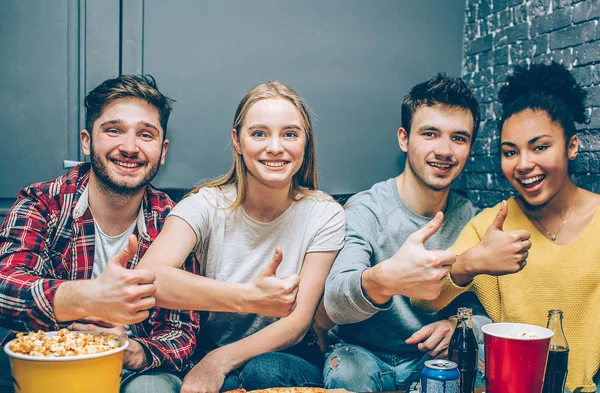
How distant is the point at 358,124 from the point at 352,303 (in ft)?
3.30

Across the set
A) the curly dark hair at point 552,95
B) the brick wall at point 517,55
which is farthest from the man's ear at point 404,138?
the brick wall at point 517,55

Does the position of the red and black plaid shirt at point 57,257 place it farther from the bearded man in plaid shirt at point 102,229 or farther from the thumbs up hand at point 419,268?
the thumbs up hand at point 419,268

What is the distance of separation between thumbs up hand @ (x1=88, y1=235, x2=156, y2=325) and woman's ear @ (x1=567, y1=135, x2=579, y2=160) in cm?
130

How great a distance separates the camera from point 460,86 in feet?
6.29

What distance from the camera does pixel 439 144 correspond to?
186 cm

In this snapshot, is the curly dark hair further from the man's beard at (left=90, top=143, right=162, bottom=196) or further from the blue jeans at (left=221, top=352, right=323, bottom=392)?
the man's beard at (left=90, top=143, right=162, bottom=196)

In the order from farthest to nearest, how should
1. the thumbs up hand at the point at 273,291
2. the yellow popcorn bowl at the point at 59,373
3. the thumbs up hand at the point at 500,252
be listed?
1. the thumbs up hand at the point at 500,252
2. the thumbs up hand at the point at 273,291
3. the yellow popcorn bowl at the point at 59,373

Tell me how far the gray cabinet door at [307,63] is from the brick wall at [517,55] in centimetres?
13

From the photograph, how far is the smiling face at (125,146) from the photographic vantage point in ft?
5.66

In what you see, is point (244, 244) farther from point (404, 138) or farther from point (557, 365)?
point (557, 365)

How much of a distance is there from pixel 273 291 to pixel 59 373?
1.63ft

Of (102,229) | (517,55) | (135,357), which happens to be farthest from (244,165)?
(517,55)

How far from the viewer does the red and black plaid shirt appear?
1424 mm

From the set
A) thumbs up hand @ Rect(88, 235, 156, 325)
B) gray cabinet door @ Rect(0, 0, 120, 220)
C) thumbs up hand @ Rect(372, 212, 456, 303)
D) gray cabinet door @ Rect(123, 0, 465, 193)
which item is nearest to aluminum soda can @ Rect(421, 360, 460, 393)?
thumbs up hand @ Rect(372, 212, 456, 303)
